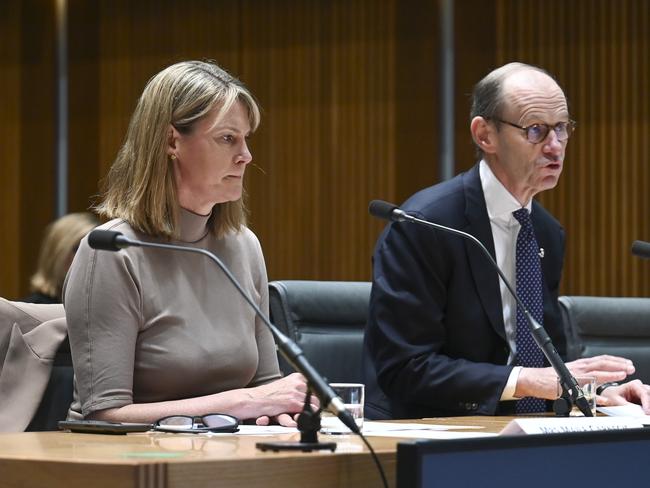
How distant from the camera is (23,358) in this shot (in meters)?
2.82

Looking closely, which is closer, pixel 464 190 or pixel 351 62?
pixel 464 190

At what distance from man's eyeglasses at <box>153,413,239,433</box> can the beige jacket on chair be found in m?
0.71

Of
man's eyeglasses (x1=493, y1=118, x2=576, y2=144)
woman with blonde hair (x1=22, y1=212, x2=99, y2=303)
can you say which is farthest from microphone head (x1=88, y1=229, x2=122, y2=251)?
woman with blonde hair (x1=22, y1=212, x2=99, y2=303)

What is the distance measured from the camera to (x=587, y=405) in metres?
2.60

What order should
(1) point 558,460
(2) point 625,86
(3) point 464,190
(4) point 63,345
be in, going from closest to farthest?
(1) point 558,460 → (4) point 63,345 → (3) point 464,190 → (2) point 625,86

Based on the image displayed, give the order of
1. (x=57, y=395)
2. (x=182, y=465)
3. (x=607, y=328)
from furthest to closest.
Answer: (x=607, y=328) → (x=57, y=395) → (x=182, y=465)

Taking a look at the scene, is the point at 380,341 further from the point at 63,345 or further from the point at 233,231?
the point at 63,345

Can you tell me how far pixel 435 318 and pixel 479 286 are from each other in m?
0.15

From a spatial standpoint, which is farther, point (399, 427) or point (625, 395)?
point (625, 395)

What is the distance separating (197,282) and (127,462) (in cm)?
111

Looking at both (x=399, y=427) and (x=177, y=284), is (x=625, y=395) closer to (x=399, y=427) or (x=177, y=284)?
(x=399, y=427)

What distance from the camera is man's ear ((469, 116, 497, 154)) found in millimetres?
3230

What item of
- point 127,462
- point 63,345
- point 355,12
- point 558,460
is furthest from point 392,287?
point 355,12

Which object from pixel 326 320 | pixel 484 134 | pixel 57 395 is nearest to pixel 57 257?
pixel 326 320
